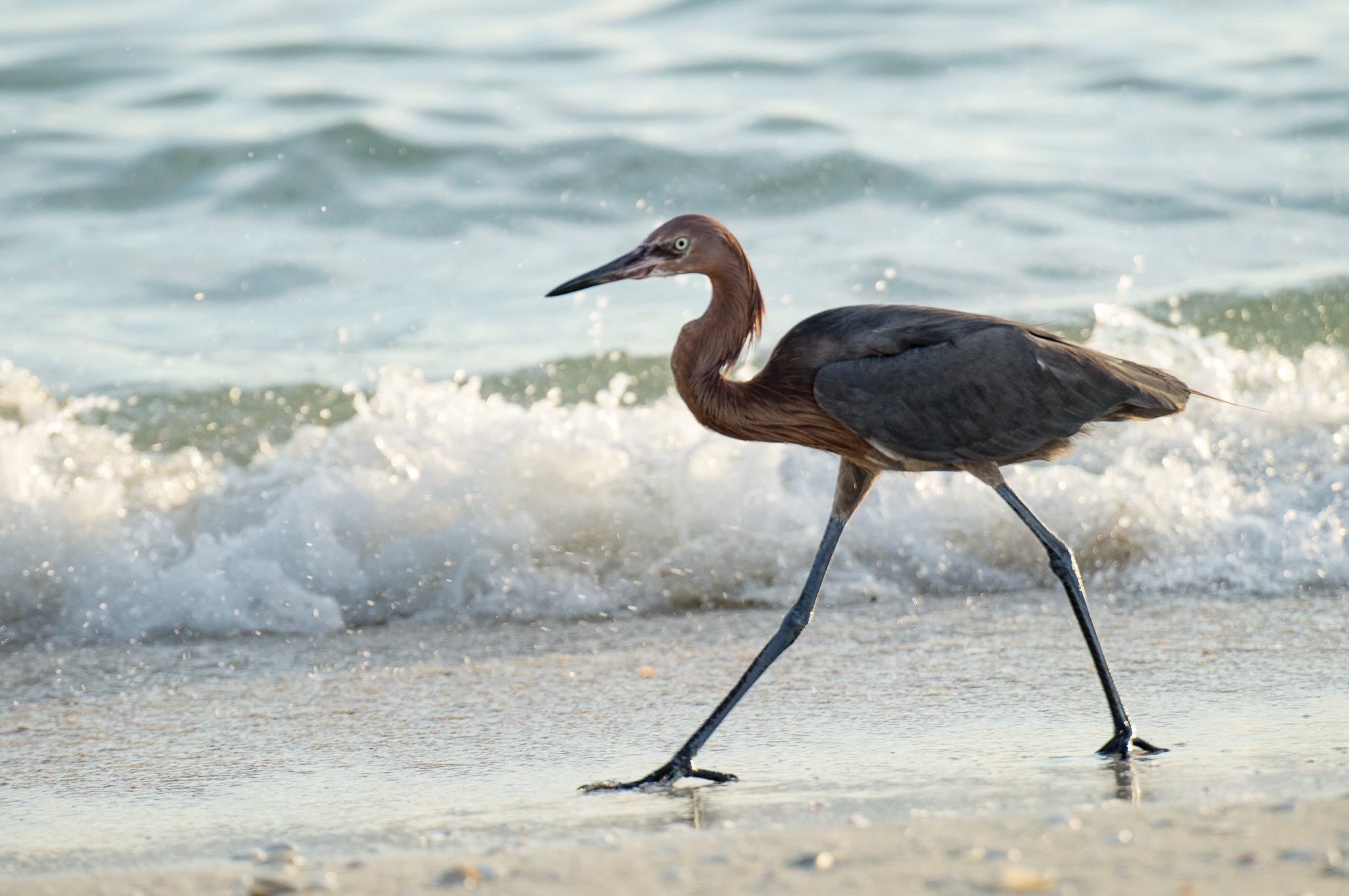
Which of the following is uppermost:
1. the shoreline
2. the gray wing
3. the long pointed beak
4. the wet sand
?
the long pointed beak

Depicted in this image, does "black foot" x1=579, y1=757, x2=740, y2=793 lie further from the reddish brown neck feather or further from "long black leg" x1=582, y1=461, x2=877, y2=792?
the reddish brown neck feather

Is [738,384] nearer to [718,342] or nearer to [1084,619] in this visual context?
[718,342]

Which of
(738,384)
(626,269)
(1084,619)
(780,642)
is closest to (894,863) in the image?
(780,642)

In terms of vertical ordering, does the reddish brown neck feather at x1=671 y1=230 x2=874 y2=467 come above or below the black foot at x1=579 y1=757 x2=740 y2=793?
above

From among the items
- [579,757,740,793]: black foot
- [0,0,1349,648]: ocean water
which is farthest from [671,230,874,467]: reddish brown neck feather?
[0,0,1349,648]: ocean water

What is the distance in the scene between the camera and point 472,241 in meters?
9.09

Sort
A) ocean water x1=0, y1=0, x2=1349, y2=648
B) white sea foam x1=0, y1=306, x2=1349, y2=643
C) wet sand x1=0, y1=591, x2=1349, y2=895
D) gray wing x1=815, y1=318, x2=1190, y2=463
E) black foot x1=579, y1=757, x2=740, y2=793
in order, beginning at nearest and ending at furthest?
1. wet sand x1=0, y1=591, x2=1349, y2=895
2. black foot x1=579, y1=757, x2=740, y2=793
3. gray wing x1=815, y1=318, x2=1190, y2=463
4. white sea foam x1=0, y1=306, x2=1349, y2=643
5. ocean water x1=0, y1=0, x2=1349, y2=648

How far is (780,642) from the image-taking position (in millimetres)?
3518

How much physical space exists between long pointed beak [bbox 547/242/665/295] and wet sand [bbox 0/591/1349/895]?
1148 millimetres

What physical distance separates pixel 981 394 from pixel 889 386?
24cm

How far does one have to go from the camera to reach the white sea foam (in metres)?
5.09

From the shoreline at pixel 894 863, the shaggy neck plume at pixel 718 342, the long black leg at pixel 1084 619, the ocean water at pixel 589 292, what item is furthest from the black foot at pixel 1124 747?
the ocean water at pixel 589 292

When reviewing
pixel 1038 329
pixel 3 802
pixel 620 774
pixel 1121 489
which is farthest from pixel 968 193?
pixel 3 802

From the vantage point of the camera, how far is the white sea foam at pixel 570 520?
5094 millimetres
